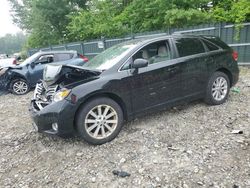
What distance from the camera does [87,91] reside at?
3.37m

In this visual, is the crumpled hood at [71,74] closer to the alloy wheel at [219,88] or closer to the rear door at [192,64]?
the rear door at [192,64]

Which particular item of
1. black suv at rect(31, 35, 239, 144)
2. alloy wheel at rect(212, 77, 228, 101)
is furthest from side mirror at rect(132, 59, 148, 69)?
alloy wheel at rect(212, 77, 228, 101)

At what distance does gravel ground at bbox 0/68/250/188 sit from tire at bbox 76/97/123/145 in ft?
0.50

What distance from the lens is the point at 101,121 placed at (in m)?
3.54

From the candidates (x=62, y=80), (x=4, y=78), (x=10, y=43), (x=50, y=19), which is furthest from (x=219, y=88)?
(x=10, y=43)

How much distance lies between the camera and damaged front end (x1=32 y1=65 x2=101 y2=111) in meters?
3.43

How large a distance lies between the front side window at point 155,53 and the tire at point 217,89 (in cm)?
114

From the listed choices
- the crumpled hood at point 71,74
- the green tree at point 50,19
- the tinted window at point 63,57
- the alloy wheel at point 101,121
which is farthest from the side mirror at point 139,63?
the green tree at point 50,19

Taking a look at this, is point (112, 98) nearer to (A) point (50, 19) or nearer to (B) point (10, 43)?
(A) point (50, 19)

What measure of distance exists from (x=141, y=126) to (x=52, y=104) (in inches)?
62.9

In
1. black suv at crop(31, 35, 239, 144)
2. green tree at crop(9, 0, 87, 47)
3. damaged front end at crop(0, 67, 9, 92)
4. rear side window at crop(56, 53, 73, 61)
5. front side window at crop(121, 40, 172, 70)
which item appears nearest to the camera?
black suv at crop(31, 35, 239, 144)

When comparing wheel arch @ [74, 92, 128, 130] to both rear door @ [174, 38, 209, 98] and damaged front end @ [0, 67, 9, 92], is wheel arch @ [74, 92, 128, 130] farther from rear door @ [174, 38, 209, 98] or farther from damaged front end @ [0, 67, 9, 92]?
damaged front end @ [0, 67, 9, 92]

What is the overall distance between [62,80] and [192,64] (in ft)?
7.76

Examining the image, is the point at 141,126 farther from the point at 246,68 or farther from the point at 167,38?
the point at 246,68
